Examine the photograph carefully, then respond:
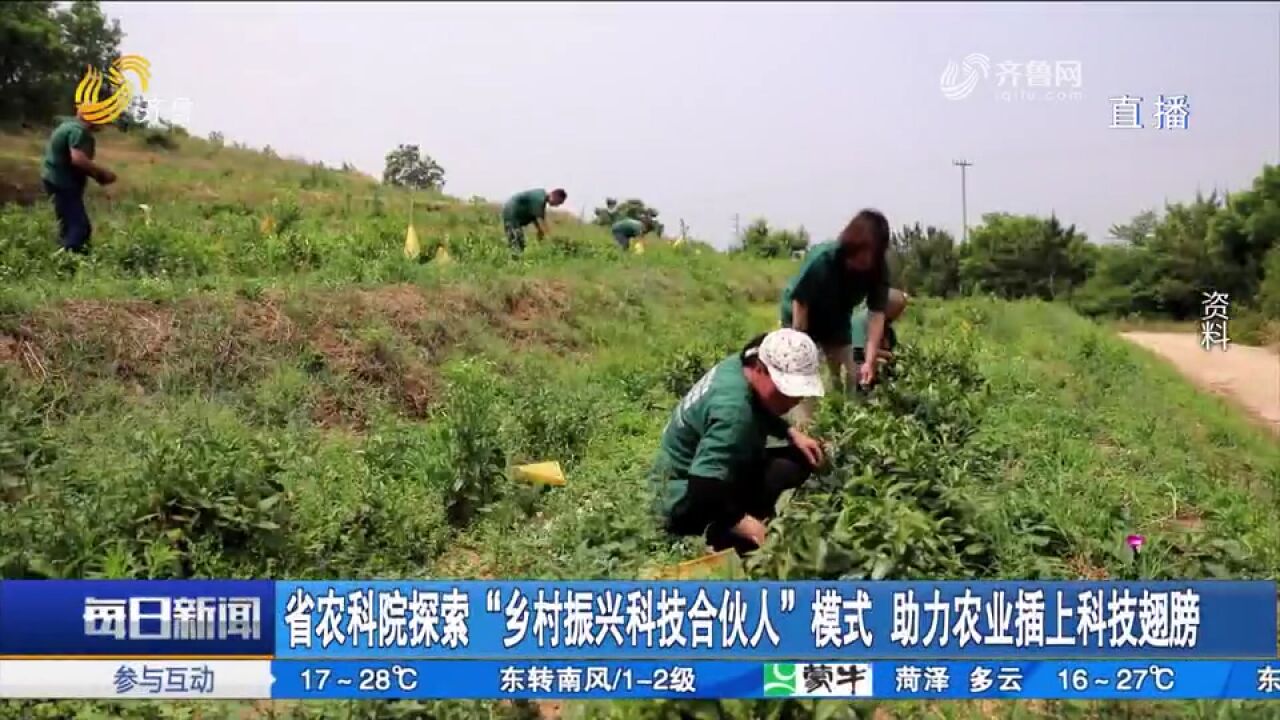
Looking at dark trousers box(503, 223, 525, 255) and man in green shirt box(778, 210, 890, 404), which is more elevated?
dark trousers box(503, 223, 525, 255)

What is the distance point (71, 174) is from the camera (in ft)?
19.6

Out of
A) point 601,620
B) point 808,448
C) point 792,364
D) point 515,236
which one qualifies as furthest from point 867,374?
point 515,236

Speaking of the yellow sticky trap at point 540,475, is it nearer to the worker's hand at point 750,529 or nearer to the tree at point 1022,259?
the worker's hand at point 750,529

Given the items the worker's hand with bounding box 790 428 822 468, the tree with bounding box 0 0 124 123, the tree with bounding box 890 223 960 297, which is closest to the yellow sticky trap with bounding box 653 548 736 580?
the worker's hand with bounding box 790 428 822 468

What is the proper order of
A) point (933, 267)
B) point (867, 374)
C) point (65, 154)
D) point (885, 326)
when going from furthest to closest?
1. point (933, 267)
2. point (65, 154)
3. point (885, 326)
4. point (867, 374)

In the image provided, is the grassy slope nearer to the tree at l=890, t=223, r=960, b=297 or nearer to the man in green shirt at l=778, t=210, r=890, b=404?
the man in green shirt at l=778, t=210, r=890, b=404

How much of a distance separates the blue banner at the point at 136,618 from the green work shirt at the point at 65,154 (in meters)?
4.32

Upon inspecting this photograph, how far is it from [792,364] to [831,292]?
1731 millimetres

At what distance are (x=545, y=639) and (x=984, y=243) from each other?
10.0 metres

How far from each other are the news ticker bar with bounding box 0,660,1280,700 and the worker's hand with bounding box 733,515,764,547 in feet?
1.93

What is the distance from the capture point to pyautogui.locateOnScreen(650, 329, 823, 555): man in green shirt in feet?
9.15

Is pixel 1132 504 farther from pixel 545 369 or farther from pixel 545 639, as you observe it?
pixel 545 369

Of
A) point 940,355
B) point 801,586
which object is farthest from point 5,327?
point 940,355

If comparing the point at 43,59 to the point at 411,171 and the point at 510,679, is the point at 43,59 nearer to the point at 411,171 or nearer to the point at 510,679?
the point at 411,171
